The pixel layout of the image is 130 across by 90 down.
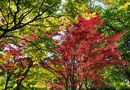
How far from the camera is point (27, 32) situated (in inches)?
464

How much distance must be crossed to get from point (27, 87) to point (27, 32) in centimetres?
1613

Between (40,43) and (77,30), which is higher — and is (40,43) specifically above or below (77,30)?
below

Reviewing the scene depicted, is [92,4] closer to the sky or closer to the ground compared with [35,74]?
closer to the sky

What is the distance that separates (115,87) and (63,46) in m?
11.4

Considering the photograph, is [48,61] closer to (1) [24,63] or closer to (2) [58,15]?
(1) [24,63]

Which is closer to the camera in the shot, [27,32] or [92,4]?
[27,32]

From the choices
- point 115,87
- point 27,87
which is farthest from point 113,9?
point 27,87

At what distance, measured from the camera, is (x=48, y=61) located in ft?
57.8

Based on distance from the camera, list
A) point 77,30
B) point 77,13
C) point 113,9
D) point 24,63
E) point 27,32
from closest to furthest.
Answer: point 77,13 → point 27,32 → point 77,30 → point 113,9 → point 24,63

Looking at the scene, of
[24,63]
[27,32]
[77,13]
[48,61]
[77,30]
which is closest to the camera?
[77,13]

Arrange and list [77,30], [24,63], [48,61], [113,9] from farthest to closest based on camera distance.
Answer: [24,63], [113,9], [48,61], [77,30]

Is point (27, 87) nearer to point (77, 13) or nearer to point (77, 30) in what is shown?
point (77, 30)

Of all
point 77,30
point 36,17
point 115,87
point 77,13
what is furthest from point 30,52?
point 115,87

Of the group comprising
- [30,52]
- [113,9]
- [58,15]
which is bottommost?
[30,52]
